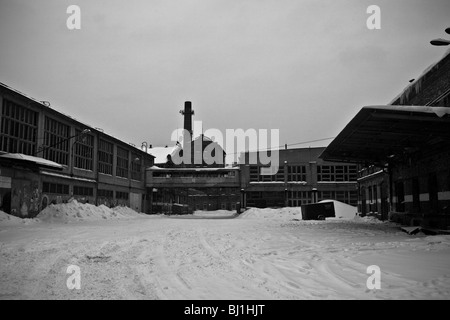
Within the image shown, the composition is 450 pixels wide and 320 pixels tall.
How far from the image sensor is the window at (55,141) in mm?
A: 25453

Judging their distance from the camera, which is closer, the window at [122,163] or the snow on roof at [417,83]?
the snow on roof at [417,83]

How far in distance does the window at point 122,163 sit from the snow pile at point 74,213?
289 inches

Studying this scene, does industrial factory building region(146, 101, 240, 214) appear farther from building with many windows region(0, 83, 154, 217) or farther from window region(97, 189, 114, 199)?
window region(97, 189, 114, 199)

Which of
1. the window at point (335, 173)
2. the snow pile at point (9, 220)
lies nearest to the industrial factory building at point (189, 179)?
the window at point (335, 173)

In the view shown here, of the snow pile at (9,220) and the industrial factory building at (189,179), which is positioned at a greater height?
the industrial factory building at (189,179)

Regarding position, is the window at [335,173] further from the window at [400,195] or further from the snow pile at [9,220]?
the snow pile at [9,220]

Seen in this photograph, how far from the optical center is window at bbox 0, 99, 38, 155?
838 inches

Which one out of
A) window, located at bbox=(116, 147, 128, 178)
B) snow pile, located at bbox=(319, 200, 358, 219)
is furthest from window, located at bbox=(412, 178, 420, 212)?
window, located at bbox=(116, 147, 128, 178)

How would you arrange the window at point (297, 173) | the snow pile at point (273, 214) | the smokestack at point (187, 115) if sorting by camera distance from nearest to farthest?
the snow pile at point (273, 214) → the window at point (297, 173) → the smokestack at point (187, 115)

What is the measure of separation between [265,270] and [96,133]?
97.1 ft

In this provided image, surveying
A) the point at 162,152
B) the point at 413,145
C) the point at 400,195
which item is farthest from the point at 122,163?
the point at 413,145

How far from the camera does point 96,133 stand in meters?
33.2
